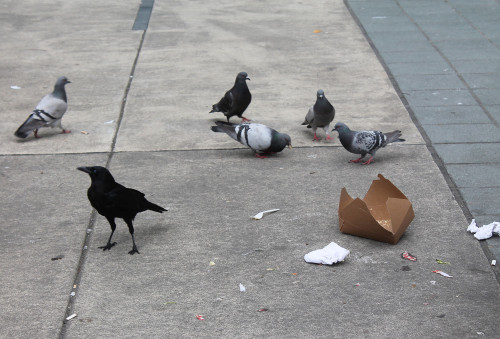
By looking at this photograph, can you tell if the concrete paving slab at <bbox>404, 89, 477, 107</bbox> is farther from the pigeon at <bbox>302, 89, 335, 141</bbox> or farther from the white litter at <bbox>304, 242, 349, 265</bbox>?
the white litter at <bbox>304, 242, 349, 265</bbox>

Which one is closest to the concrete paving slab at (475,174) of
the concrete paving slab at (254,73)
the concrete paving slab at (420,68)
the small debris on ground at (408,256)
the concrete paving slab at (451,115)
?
the concrete paving slab at (254,73)

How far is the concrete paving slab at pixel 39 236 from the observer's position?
4241mm

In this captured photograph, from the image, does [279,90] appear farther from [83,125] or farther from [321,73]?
[83,125]

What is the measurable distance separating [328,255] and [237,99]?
3123mm

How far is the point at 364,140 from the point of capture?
6.34m

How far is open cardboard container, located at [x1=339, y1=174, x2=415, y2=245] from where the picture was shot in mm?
4895

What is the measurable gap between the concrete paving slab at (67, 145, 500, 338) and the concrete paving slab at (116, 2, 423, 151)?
1.09 meters

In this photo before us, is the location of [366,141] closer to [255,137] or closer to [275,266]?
[255,137]

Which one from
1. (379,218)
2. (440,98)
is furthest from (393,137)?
(440,98)

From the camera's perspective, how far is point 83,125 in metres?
7.66

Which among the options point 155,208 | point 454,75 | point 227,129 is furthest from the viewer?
point 454,75

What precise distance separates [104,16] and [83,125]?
5.61 meters

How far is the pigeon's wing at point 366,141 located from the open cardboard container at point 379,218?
107 centimetres

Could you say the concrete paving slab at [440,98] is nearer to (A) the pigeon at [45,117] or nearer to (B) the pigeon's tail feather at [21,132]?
(A) the pigeon at [45,117]
